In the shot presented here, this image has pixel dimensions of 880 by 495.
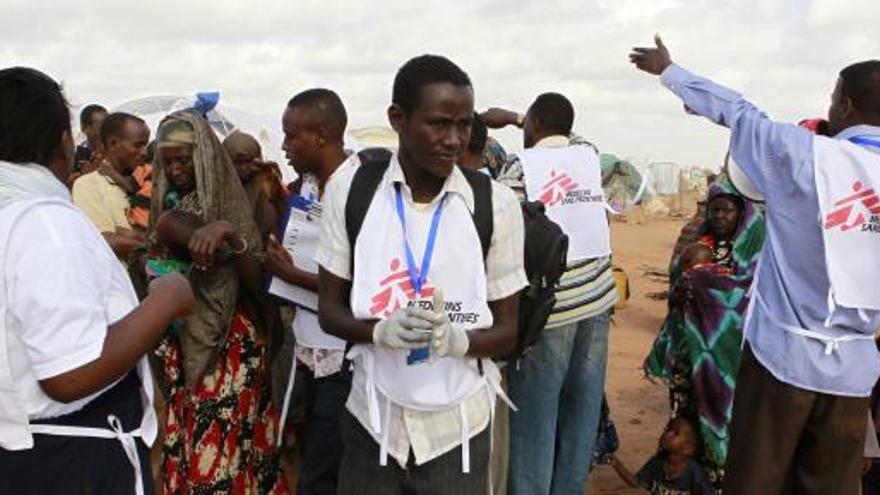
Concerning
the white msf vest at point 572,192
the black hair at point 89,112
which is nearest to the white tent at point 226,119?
the black hair at point 89,112

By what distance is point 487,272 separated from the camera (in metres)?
2.29

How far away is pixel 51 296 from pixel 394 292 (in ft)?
2.80

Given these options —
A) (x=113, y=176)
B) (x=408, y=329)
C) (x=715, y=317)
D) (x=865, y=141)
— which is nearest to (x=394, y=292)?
(x=408, y=329)

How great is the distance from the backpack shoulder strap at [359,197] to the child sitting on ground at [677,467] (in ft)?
8.56

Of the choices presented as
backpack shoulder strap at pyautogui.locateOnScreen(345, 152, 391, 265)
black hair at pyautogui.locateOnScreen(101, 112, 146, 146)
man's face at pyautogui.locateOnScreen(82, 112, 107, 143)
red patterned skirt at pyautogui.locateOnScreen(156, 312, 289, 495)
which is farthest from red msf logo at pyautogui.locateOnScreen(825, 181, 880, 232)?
man's face at pyautogui.locateOnScreen(82, 112, 107, 143)

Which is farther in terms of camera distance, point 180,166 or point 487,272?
point 180,166

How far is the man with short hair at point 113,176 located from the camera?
425cm

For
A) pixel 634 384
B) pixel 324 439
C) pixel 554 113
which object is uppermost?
pixel 554 113

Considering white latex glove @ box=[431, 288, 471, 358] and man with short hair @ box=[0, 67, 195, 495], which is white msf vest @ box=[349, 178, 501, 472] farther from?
man with short hair @ box=[0, 67, 195, 495]

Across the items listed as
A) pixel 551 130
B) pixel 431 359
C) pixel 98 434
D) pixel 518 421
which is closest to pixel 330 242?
pixel 431 359

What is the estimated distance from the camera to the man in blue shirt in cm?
287

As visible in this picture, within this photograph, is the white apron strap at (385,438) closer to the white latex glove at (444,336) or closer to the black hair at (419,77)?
the white latex glove at (444,336)

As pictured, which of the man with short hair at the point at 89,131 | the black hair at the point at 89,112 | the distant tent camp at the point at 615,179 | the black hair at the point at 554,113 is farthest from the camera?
the black hair at the point at 89,112

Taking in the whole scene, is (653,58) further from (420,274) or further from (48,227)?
(48,227)
